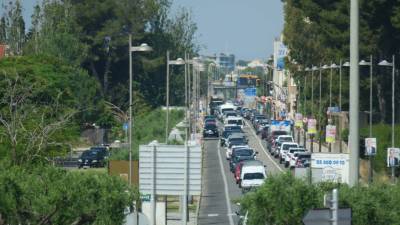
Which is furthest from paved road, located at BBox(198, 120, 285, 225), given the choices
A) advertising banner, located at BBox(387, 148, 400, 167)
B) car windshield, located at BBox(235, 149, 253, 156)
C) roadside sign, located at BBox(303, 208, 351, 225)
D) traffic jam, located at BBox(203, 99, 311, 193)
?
roadside sign, located at BBox(303, 208, 351, 225)

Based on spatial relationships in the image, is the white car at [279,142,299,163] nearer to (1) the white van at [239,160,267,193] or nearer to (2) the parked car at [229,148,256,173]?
(2) the parked car at [229,148,256,173]

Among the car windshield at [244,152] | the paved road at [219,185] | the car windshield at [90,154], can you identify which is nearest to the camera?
the paved road at [219,185]

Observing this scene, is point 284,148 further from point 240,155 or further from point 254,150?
point 254,150

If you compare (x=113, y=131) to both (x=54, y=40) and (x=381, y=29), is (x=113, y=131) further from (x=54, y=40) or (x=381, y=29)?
(x=381, y=29)

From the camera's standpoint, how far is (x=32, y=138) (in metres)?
48.9

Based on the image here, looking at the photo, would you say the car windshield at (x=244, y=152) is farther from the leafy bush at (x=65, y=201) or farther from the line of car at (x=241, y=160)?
the leafy bush at (x=65, y=201)

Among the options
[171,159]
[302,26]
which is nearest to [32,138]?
[171,159]

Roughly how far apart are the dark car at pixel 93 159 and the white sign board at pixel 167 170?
56274mm

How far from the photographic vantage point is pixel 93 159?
83.1 metres

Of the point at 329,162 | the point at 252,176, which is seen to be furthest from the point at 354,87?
the point at 252,176

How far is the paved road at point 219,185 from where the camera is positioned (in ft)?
170

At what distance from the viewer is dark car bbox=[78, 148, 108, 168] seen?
81.8 metres

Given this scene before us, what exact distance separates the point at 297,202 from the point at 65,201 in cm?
548

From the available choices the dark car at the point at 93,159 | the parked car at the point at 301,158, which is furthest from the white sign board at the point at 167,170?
the dark car at the point at 93,159
